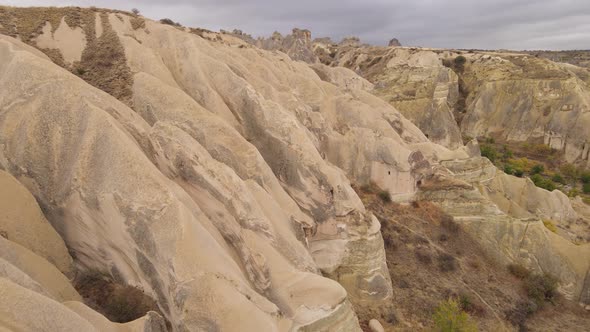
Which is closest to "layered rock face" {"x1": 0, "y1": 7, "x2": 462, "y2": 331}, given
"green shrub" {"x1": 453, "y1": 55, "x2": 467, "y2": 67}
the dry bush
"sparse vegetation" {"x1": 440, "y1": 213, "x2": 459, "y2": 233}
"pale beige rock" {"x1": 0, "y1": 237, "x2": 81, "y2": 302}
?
"pale beige rock" {"x1": 0, "y1": 237, "x2": 81, "y2": 302}

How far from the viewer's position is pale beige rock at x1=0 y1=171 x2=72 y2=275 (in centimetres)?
1013

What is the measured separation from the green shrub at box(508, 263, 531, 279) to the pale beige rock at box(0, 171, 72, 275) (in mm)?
22133

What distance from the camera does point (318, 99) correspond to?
27.6 m

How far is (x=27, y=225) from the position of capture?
1047cm

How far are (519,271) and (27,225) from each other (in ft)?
77.1

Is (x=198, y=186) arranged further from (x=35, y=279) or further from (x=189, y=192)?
(x=35, y=279)

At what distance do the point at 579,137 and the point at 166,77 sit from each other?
184ft

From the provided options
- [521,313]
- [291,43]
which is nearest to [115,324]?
[521,313]

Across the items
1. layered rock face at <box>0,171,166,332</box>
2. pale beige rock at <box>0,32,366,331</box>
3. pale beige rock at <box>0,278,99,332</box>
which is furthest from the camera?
pale beige rock at <box>0,32,366,331</box>

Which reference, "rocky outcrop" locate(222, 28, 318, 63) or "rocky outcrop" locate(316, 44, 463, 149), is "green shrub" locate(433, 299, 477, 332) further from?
"rocky outcrop" locate(222, 28, 318, 63)

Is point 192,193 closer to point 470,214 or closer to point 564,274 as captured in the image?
point 470,214

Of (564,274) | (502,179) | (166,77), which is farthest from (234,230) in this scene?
(502,179)

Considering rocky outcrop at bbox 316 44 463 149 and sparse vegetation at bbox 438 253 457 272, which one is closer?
sparse vegetation at bbox 438 253 457 272

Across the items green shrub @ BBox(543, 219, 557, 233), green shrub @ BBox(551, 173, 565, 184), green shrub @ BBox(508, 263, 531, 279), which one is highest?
green shrub @ BBox(543, 219, 557, 233)
